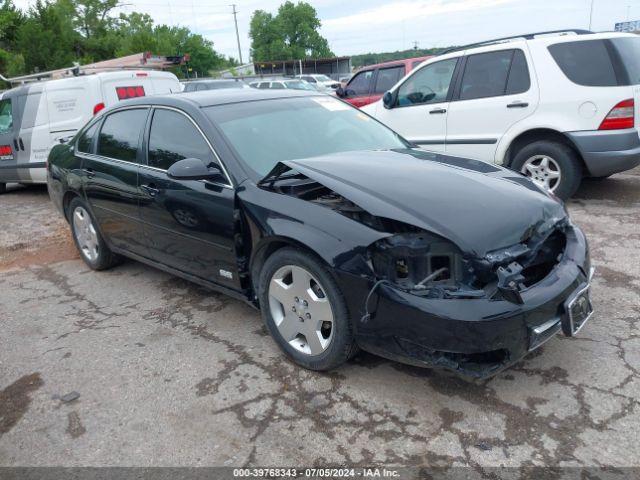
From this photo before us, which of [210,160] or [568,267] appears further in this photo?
[210,160]

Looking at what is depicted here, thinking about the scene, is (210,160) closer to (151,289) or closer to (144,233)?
(144,233)

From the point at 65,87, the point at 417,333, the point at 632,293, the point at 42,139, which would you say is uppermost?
the point at 65,87

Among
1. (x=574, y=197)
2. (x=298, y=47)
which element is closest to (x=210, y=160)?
(x=574, y=197)

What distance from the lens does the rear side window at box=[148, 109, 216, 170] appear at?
3656 mm

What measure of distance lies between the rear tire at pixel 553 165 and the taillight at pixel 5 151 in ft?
26.3

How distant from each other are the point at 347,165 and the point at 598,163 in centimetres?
357

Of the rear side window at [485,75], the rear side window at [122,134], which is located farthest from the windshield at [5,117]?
the rear side window at [485,75]

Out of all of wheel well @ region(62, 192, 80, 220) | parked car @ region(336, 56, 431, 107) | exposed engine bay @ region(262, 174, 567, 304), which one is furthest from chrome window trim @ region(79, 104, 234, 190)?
parked car @ region(336, 56, 431, 107)

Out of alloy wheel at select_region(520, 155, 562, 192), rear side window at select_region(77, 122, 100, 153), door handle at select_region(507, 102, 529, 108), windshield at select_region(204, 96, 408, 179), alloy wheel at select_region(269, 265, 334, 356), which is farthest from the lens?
door handle at select_region(507, 102, 529, 108)

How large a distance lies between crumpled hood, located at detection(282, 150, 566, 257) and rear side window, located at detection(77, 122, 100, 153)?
2.52 meters

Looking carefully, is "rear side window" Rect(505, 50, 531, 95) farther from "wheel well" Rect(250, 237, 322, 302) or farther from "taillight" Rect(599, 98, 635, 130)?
"wheel well" Rect(250, 237, 322, 302)

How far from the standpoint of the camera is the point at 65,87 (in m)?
8.42

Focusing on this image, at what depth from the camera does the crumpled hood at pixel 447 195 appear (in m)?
2.62

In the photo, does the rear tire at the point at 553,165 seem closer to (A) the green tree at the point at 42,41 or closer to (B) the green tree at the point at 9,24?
(A) the green tree at the point at 42,41
